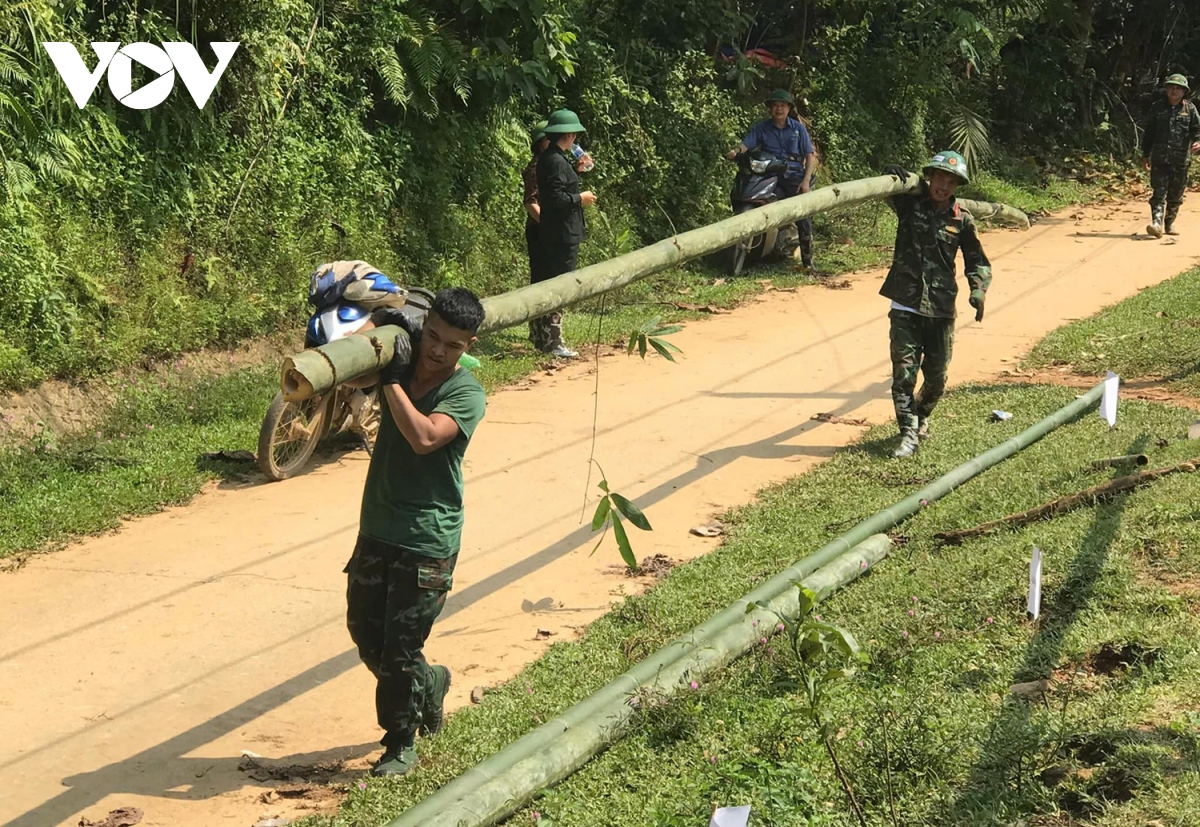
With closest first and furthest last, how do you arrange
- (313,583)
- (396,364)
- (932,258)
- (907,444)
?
(396,364), (313,583), (932,258), (907,444)

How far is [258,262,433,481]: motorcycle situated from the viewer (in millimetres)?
8312

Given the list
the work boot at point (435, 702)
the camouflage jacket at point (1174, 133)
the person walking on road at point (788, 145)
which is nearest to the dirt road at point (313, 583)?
the work boot at point (435, 702)

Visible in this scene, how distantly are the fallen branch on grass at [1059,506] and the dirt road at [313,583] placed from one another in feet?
4.55

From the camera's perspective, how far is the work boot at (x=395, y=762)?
5117 mm

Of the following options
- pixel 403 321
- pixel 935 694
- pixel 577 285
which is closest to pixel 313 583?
pixel 577 285

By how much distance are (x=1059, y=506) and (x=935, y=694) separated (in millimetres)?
2412

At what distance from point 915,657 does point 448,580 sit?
1987mm

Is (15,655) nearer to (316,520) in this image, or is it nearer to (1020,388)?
(316,520)

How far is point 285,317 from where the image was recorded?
1109 cm

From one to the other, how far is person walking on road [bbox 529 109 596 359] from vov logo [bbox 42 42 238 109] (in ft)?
8.57

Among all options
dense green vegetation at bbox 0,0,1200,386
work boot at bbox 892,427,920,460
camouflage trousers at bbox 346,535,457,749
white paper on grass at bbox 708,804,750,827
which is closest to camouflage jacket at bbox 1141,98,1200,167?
dense green vegetation at bbox 0,0,1200,386

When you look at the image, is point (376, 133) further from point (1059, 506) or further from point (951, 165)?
point (1059, 506)

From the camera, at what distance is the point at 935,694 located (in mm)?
5238

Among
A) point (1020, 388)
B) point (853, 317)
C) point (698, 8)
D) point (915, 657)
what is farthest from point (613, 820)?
point (698, 8)
